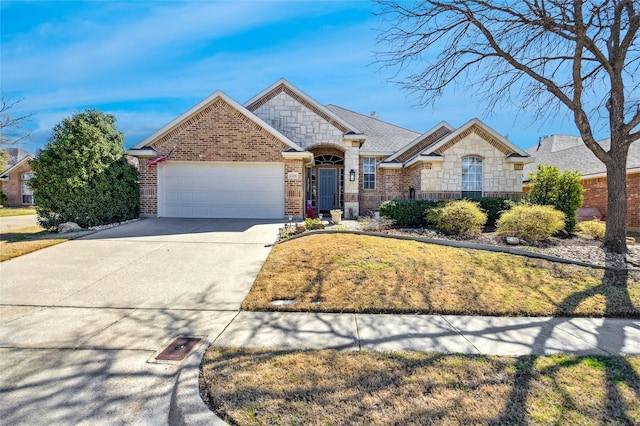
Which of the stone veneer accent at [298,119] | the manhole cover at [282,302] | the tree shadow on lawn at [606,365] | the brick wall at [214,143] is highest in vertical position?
the stone veneer accent at [298,119]

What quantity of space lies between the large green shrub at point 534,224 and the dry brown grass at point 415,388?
6053 millimetres

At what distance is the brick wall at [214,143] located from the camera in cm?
1293

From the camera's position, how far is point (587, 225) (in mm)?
9734

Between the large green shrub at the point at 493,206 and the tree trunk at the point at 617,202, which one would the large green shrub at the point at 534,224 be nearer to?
the tree trunk at the point at 617,202

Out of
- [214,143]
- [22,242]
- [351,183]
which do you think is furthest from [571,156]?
[22,242]

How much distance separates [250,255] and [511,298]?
5.41 m

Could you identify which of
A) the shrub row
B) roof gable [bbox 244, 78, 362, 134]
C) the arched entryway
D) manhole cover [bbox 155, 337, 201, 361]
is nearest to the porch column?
roof gable [bbox 244, 78, 362, 134]

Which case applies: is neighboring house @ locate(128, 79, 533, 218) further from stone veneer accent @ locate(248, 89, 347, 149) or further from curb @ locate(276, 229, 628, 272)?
curb @ locate(276, 229, 628, 272)

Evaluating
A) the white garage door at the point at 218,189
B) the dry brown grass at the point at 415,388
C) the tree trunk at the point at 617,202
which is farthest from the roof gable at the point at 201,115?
the dry brown grass at the point at 415,388

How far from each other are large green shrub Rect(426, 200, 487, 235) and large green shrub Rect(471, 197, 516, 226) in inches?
81.2

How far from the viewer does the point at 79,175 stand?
1040 cm

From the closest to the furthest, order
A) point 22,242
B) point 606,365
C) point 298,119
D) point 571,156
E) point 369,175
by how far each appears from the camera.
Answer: point 606,365 < point 22,242 < point 298,119 < point 369,175 < point 571,156

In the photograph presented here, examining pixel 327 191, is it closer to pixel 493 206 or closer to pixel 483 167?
pixel 483 167

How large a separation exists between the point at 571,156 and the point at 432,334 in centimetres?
2070
